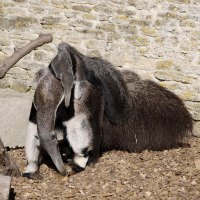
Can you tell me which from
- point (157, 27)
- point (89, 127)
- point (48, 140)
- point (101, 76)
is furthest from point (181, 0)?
point (48, 140)

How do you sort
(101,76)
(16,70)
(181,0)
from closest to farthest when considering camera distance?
(101,76)
(181,0)
(16,70)

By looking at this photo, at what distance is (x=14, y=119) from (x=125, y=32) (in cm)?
178

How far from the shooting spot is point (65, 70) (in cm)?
504

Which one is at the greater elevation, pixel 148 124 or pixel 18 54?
pixel 18 54

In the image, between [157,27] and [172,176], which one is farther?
[157,27]

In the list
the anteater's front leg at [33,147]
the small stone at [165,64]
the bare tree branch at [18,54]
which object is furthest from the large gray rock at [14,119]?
the small stone at [165,64]

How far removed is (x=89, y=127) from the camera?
17.0 ft

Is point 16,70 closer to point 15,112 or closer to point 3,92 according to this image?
point 3,92

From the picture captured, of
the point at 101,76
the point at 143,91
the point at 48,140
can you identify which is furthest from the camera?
the point at 143,91

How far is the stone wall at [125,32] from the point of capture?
6.66 m

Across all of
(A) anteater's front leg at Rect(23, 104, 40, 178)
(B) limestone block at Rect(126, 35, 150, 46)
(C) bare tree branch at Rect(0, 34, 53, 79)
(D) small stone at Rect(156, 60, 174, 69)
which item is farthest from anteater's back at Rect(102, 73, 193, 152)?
(C) bare tree branch at Rect(0, 34, 53, 79)

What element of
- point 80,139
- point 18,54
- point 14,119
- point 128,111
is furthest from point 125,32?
point 18,54

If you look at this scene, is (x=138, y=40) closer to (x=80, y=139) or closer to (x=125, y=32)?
(x=125, y=32)

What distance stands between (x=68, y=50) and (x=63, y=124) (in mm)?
693
